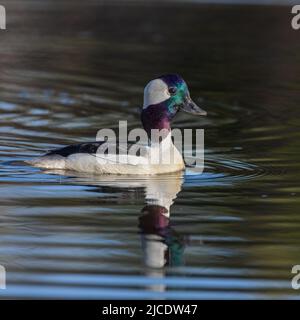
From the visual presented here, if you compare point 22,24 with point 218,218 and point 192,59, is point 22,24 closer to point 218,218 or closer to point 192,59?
point 192,59

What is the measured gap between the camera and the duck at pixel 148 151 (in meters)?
13.6

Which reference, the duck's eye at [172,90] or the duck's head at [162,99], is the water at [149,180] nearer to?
the duck's head at [162,99]

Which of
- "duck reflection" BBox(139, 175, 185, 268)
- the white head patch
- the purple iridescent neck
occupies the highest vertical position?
the white head patch

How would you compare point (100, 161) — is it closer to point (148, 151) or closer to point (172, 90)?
point (148, 151)

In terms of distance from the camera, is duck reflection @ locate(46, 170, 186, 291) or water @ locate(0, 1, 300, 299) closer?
water @ locate(0, 1, 300, 299)

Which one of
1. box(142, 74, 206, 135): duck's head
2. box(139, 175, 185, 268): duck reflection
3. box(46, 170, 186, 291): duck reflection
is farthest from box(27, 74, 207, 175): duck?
box(139, 175, 185, 268): duck reflection

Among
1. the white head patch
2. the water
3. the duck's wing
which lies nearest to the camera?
the water

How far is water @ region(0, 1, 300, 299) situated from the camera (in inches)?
381

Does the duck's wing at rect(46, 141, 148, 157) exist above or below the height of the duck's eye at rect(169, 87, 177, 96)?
below

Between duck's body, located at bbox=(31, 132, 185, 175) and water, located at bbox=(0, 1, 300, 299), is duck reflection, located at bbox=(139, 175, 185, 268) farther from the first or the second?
duck's body, located at bbox=(31, 132, 185, 175)

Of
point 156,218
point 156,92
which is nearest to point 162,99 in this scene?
point 156,92

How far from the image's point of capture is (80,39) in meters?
26.9

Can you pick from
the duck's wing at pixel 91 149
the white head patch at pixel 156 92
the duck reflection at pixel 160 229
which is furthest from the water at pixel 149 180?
the white head patch at pixel 156 92
